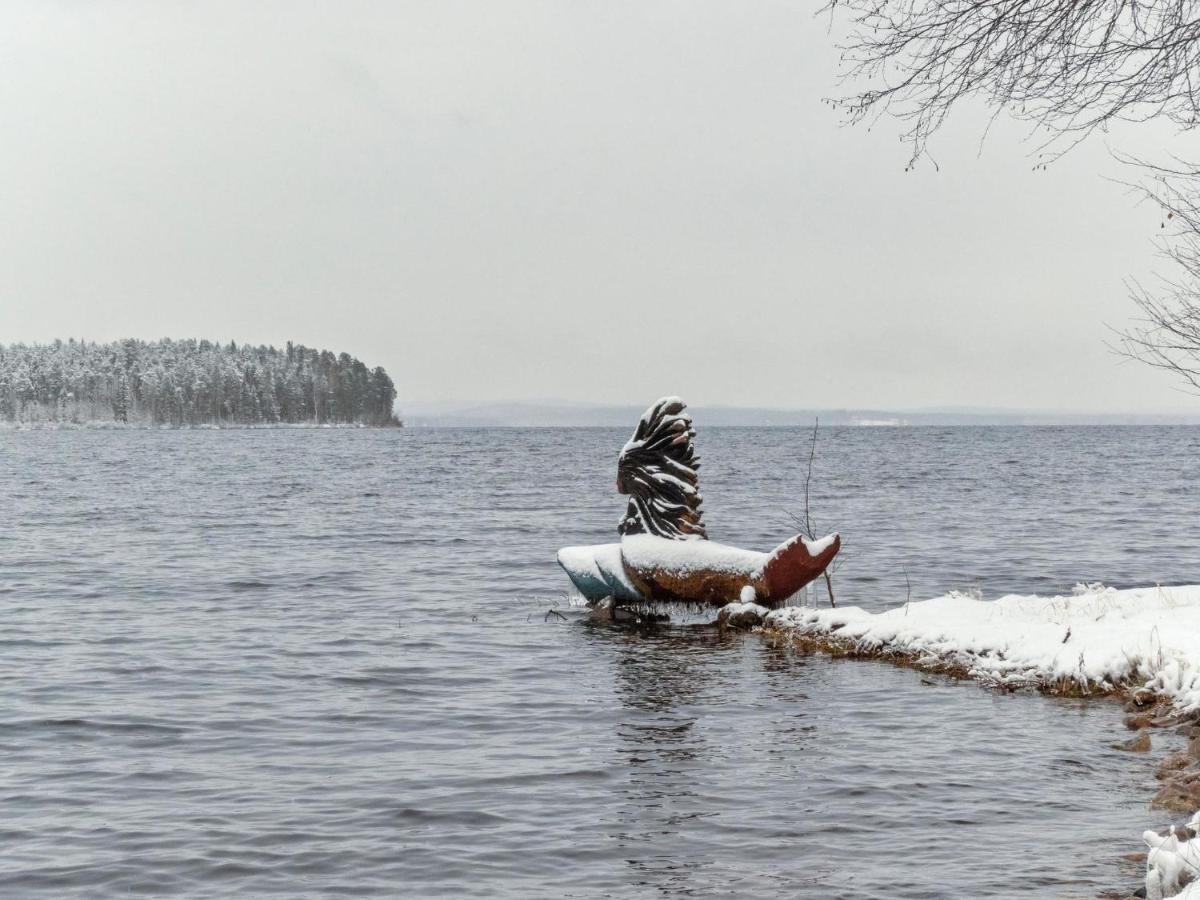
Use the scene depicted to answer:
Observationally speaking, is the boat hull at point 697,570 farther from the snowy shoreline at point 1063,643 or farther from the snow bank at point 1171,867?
the snow bank at point 1171,867

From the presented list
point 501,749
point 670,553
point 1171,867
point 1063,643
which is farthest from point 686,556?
point 1171,867

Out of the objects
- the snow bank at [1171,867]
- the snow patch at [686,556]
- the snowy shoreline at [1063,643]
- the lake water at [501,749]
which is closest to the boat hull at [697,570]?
the snow patch at [686,556]

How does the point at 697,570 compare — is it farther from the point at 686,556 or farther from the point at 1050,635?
the point at 1050,635

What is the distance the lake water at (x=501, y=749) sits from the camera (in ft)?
25.7

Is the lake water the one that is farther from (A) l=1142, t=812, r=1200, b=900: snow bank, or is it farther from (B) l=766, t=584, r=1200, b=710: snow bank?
(A) l=1142, t=812, r=1200, b=900: snow bank

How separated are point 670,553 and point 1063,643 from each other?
20.1ft

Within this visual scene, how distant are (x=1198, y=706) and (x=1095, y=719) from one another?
91cm

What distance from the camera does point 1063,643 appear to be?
13266 mm

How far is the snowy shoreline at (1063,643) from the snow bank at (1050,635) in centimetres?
1

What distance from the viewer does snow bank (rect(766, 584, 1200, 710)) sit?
485 inches

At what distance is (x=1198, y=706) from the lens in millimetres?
10922

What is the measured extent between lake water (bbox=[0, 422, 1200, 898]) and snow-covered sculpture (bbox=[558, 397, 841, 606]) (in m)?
0.82

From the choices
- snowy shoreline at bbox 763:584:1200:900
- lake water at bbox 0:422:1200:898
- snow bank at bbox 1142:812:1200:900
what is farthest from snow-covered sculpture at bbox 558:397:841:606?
snow bank at bbox 1142:812:1200:900

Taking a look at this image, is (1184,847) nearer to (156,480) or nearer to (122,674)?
(122,674)
